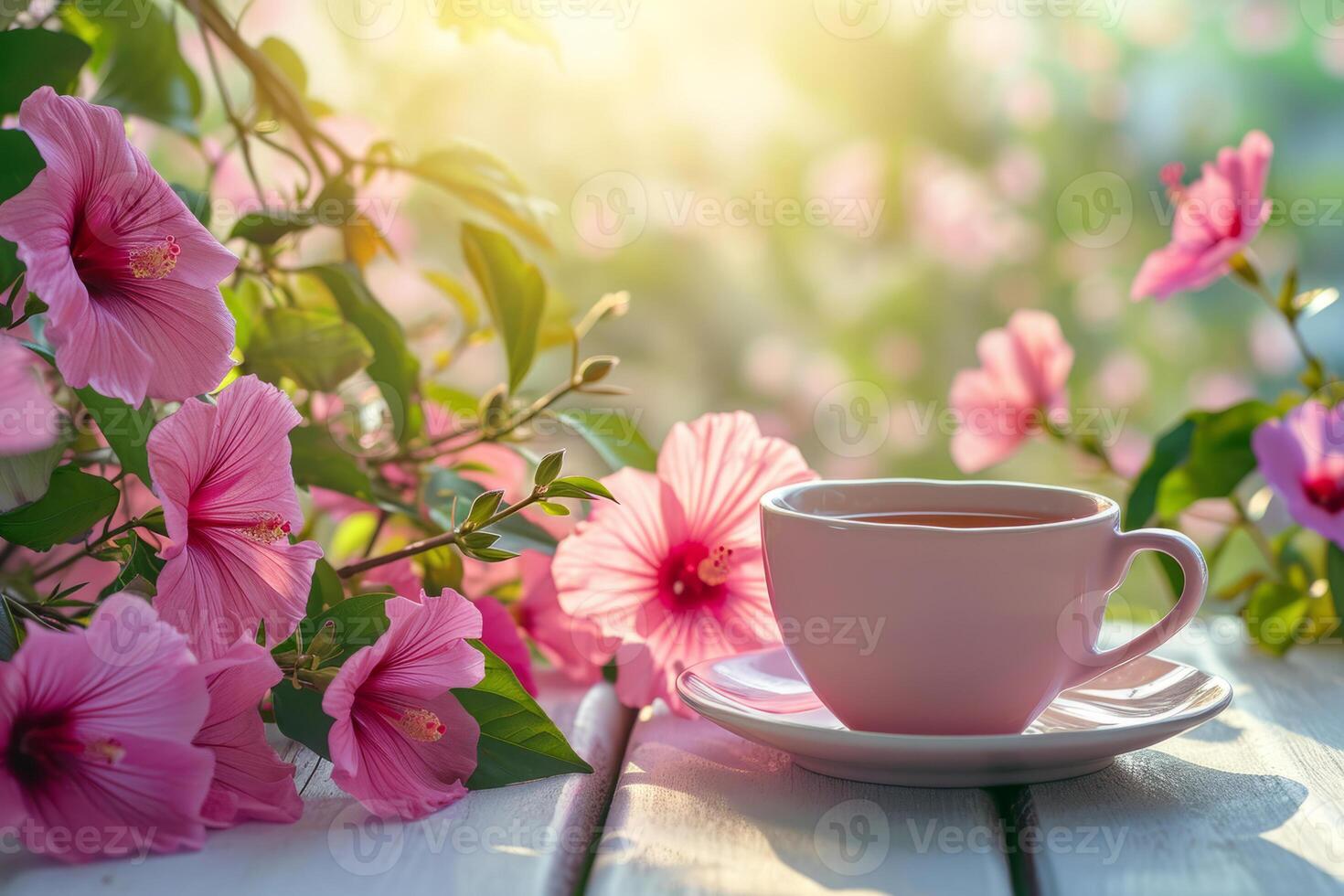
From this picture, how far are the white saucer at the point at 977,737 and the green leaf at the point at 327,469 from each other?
0.17 m

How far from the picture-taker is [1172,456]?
0.67 metres

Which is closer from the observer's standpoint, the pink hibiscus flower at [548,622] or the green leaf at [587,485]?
the green leaf at [587,485]

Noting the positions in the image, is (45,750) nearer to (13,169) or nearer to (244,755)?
(244,755)

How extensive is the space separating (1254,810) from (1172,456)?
28cm

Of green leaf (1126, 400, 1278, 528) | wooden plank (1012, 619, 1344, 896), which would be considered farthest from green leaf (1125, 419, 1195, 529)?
wooden plank (1012, 619, 1344, 896)

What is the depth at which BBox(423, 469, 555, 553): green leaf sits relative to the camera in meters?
0.55

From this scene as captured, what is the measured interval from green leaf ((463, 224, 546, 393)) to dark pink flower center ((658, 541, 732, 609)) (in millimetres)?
117

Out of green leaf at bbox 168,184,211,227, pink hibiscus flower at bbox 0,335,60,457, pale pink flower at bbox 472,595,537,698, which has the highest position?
green leaf at bbox 168,184,211,227

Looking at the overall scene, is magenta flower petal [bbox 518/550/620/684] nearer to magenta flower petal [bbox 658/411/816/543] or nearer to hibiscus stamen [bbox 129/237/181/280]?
magenta flower petal [bbox 658/411/816/543]

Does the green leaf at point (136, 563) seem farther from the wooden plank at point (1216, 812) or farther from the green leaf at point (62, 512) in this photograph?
the wooden plank at point (1216, 812)

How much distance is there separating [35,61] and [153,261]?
135mm

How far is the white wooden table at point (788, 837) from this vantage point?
14.7 inches

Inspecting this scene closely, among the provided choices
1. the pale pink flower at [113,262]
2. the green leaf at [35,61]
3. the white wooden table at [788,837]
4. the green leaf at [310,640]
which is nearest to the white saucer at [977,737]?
the white wooden table at [788,837]

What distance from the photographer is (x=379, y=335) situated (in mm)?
566
